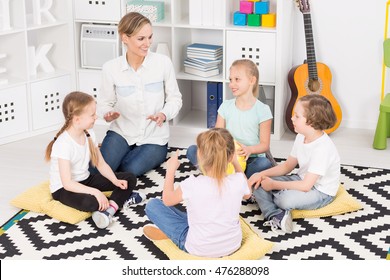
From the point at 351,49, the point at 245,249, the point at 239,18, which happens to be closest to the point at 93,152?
the point at 245,249

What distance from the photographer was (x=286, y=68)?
14.5ft

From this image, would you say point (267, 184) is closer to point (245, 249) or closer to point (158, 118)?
point (245, 249)

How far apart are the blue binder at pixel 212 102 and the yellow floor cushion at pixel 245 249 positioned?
1494 millimetres

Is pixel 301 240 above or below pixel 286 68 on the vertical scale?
below

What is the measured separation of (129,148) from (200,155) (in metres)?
1.21

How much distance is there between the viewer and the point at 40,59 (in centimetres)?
456

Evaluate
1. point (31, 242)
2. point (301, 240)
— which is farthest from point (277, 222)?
point (31, 242)

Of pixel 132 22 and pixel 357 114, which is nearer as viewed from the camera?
pixel 132 22

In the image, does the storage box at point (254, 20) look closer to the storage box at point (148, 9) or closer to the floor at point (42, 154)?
the storage box at point (148, 9)

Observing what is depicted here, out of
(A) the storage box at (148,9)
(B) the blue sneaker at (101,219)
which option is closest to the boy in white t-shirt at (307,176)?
Answer: (B) the blue sneaker at (101,219)

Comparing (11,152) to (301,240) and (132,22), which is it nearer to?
(132,22)

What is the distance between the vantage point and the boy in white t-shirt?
3289 mm

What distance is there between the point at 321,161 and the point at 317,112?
0.21 m

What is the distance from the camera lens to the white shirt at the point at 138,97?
12.9 feet
